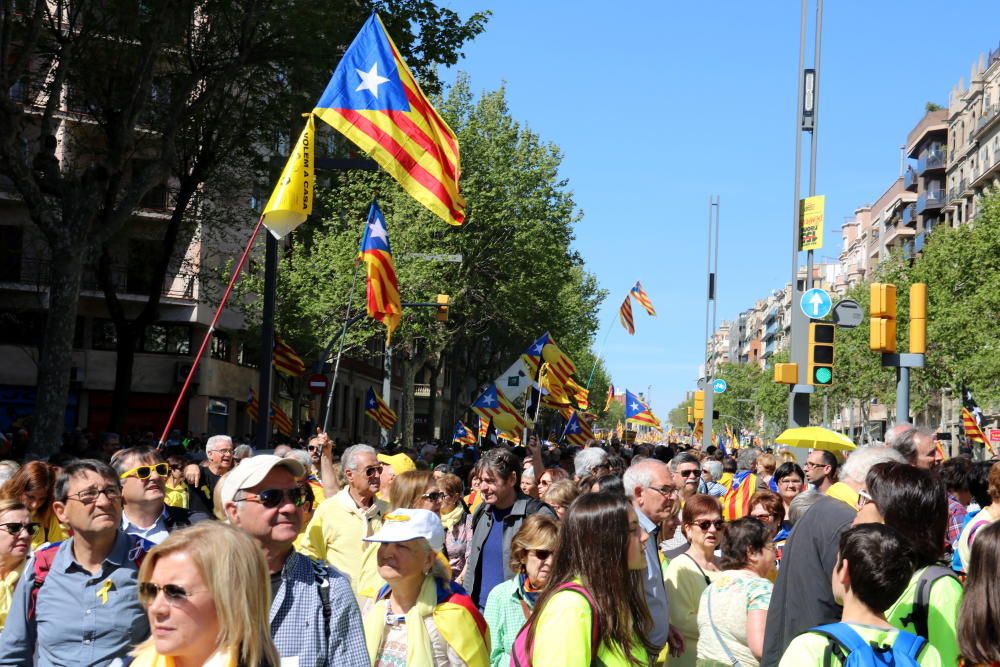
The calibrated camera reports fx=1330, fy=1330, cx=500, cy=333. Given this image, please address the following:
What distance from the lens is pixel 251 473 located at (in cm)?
424

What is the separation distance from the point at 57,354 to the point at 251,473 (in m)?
15.7

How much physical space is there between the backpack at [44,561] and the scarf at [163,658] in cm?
156

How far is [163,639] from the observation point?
3279 mm

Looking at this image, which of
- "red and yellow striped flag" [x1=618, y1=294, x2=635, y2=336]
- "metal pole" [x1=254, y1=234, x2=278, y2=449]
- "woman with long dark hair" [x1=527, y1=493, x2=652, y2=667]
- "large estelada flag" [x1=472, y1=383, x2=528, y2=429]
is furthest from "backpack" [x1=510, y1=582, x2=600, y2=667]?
"red and yellow striped flag" [x1=618, y1=294, x2=635, y2=336]

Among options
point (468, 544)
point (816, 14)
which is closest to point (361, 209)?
point (816, 14)

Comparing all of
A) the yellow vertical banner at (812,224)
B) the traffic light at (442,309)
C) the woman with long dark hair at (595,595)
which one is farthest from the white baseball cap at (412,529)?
the traffic light at (442,309)

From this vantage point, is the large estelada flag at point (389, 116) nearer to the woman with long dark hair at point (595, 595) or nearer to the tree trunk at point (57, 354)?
the woman with long dark hair at point (595, 595)

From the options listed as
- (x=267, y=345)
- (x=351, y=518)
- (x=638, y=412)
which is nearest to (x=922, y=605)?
(x=351, y=518)

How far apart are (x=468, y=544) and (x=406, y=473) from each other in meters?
1.13

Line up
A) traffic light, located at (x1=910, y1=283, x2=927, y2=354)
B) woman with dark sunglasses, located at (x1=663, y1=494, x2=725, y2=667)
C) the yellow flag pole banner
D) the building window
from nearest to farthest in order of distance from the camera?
woman with dark sunglasses, located at (x1=663, y1=494, x2=725, y2=667)
the yellow flag pole banner
traffic light, located at (x1=910, y1=283, x2=927, y2=354)
the building window

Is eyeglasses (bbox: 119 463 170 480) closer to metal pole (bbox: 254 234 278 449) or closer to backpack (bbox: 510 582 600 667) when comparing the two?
backpack (bbox: 510 582 600 667)

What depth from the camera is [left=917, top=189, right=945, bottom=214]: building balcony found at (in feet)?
286

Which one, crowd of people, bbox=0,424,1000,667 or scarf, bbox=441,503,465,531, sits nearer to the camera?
crowd of people, bbox=0,424,1000,667

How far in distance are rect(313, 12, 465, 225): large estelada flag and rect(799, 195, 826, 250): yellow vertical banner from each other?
26.5 ft
